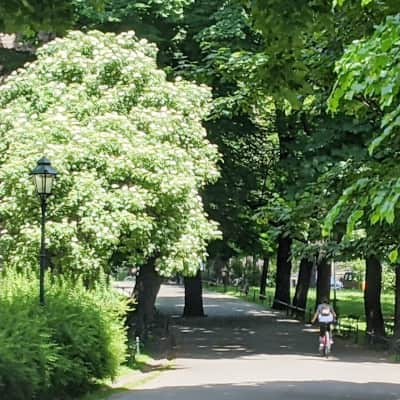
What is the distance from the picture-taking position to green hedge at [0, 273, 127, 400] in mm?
12031

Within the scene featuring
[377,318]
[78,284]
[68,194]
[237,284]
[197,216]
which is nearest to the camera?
[78,284]

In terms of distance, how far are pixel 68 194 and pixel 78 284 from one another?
3355mm

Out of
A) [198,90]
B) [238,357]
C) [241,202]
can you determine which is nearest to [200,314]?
[241,202]

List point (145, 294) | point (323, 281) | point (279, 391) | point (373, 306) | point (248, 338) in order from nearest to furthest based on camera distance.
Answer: point (279, 391) < point (145, 294) < point (373, 306) < point (248, 338) < point (323, 281)

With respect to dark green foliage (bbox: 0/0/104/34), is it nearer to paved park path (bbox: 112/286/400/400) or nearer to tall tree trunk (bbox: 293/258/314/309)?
paved park path (bbox: 112/286/400/400)

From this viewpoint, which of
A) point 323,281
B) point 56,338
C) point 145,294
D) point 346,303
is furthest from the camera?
point 346,303

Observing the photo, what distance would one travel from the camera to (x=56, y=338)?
1460 centimetres

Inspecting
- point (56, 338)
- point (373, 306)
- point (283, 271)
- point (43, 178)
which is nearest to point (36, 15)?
point (43, 178)

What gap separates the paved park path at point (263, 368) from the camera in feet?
53.8

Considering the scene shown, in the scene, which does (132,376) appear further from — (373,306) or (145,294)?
(373,306)

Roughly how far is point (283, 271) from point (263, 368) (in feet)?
73.7

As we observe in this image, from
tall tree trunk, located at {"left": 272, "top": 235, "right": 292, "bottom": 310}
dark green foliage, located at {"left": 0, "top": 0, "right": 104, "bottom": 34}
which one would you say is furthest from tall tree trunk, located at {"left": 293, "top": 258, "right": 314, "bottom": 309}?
dark green foliage, located at {"left": 0, "top": 0, "right": 104, "bottom": 34}

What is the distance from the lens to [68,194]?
790 inches

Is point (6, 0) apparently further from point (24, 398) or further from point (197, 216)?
point (197, 216)
